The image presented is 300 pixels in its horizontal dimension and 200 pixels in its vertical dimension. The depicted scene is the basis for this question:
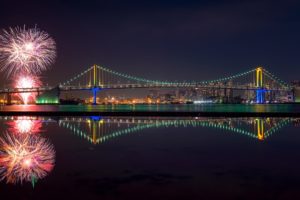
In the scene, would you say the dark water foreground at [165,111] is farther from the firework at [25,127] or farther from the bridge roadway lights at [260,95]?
the bridge roadway lights at [260,95]

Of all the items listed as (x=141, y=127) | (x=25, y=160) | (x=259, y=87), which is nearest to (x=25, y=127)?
(x=141, y=127)

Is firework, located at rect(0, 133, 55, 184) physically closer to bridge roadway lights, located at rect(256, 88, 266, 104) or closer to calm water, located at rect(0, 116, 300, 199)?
calm water, located at rect(0, 116, 300, 199)

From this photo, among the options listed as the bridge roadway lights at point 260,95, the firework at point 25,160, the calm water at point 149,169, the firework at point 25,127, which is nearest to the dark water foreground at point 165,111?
the firework at point 25,127

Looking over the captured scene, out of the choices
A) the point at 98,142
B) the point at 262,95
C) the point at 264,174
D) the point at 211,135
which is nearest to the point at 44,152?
the point at 98,142

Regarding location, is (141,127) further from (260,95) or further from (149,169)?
(260,95)

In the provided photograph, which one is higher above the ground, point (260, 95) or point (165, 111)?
point (260, 95)

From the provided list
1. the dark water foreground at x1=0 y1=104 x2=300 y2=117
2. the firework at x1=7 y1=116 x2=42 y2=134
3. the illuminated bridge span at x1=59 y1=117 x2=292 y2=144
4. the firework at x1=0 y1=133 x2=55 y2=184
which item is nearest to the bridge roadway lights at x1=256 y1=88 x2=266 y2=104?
the dark water foreground at x1=0 y1=104 x2=300 y2=117

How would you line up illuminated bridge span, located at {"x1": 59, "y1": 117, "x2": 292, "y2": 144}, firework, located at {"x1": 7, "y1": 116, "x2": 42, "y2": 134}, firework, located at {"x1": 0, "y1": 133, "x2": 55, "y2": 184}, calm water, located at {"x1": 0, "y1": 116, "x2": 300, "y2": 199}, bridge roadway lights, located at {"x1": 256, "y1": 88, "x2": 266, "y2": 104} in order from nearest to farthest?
calm water, located at {"x1": 0, "y1": 116, "x2": 300, "y2": 199}, firework, located at {"x1": 0, "y1": 133, "x2": 55, "y2": 184}, illuminated bridge span, located at {"x1": 59, "y1": 117, "x2": 292, "y2": 144}, firework, located at {"x1": 7, "y1": 116, "x2": 42, "y2": 134}, bridge roadway lights, located at {"x1": 256, "y1": 88, "x2": 266, "y2": 104}

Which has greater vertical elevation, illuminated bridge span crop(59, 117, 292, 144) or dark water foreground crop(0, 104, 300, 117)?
dark water foreground crop(0, 104, 300, 117)
